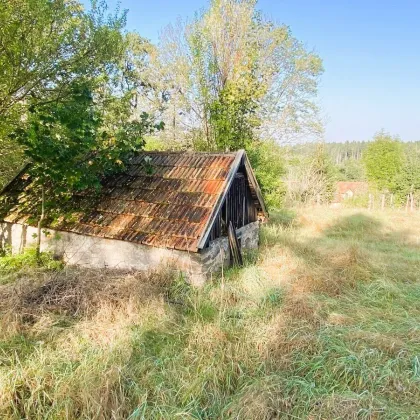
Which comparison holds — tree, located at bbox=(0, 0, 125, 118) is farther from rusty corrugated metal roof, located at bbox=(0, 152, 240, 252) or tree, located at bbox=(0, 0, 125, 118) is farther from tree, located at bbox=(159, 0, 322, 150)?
tree, located at bbox=(159, 0, 322, 150)

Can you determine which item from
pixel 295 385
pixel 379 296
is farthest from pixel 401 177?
pixel 295 385

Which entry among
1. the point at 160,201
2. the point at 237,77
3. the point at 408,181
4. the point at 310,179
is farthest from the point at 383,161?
the point at 160,201

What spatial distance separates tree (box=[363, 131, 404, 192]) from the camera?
3297 cm

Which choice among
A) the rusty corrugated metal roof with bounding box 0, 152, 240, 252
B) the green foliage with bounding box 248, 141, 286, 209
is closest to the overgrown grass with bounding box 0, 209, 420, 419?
the rusty corrugated metal roof with bounding box 0, 152, 240, 252

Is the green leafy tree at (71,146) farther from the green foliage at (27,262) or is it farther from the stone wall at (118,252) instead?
the stone wall at (118,252)

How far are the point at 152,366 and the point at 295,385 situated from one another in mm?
1855

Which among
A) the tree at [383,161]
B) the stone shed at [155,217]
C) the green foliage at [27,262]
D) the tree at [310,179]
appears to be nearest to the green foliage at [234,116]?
the stone shed at [155,217]

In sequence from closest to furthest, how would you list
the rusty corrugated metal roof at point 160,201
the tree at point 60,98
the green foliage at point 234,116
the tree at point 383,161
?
1. the rusty corrugated metal roof at point 160,201
2. the tree at point 60,98
3. the green foliage at point 234,116
4. the tree at point 383,161

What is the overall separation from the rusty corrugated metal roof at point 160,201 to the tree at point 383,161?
29.5 metres

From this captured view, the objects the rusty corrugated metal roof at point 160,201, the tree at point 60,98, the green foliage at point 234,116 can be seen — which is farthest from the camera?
the green foliage at point 234,116

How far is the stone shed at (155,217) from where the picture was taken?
7060 mm

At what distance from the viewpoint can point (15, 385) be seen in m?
3.79

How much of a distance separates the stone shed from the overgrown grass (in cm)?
77

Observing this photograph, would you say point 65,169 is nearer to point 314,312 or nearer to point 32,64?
point 32,64
